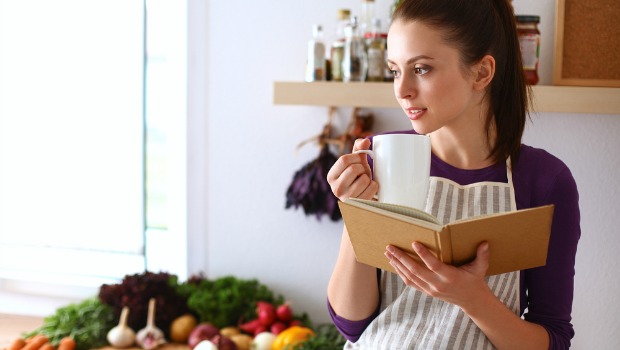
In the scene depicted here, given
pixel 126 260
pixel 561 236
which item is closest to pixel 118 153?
pixel 126 260

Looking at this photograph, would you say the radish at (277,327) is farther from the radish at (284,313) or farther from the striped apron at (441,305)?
the striped apron at (441,305)

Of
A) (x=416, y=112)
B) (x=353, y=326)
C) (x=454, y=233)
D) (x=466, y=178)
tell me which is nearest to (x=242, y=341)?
(x=353, y=326)

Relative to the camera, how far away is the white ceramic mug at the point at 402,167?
1.00 metres

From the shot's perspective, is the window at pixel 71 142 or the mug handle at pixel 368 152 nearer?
the mug handle at pixel 368 152

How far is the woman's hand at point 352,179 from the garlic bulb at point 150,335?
50.0 inches

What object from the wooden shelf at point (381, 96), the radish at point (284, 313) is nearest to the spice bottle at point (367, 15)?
the wooden shelf at point (381, 96)

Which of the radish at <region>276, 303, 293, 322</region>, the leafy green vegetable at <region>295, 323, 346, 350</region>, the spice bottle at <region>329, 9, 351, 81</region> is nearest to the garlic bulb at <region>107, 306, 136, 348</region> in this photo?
the radish at <region>276, 303, 293, 322</region>

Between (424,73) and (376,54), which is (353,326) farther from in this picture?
(376,54)

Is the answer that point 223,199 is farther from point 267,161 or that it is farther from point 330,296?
point 330,296

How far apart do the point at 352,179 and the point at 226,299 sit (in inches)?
48.7

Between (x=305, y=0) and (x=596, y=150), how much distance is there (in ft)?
2.99

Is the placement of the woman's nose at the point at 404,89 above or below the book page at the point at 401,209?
above

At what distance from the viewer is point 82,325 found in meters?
2.23

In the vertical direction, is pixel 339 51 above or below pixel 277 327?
above
